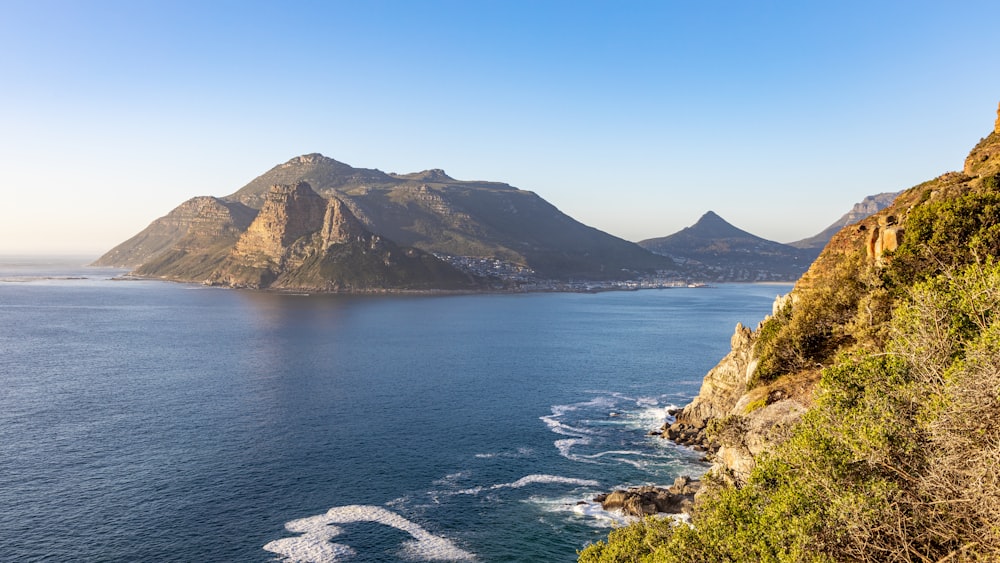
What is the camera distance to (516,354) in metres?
160

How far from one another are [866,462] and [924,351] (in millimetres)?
6386

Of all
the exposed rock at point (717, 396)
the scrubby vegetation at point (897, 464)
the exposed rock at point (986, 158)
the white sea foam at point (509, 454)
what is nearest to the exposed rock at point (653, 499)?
the white sea foam at point (509, 454)

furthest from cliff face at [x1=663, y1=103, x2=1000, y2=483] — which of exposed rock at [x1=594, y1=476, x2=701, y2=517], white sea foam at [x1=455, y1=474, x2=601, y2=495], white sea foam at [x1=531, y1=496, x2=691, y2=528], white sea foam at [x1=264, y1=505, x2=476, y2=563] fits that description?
white sea foam at [x1=264, y1=505, x2=476, y2=563]

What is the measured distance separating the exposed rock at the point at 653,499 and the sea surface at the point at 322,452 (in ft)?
6.59

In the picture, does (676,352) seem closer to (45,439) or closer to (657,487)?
(657,487)

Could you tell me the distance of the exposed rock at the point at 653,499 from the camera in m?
63.2

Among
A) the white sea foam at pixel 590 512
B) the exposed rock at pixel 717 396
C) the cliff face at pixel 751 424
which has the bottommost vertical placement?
the white sea foam at pixel 590 512

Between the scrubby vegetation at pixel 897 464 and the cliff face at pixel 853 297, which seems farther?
the cliff face at pixel 853 297

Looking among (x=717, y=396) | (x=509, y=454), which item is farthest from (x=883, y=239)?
(x=509, y=454)

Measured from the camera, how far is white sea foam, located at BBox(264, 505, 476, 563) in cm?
5544

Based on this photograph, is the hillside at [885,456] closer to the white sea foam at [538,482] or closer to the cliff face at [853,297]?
the cliff face at [853,297]

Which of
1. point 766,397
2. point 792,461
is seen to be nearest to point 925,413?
point 792,461

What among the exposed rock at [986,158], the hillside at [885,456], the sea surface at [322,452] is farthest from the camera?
the exposed rock at [986,158]

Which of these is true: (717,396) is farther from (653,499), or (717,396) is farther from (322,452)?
(322,452)
